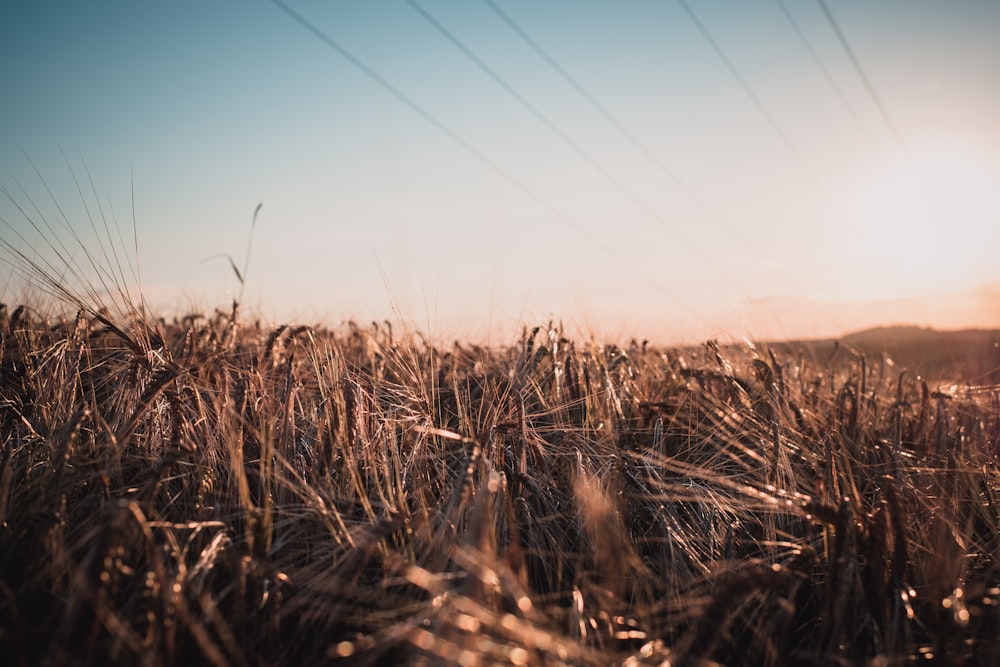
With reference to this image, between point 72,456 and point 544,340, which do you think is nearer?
point 72,456

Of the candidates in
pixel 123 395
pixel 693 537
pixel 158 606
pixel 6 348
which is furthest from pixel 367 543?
pixel 6 348

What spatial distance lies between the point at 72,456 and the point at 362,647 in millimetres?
1344

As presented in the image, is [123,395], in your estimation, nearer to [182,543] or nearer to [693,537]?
[182,543]

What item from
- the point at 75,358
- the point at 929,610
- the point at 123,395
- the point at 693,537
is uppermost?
the point at 75,358

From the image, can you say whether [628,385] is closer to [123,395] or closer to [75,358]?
[123,395]

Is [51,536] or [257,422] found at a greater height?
[257,422]

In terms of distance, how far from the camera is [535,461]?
2.33m

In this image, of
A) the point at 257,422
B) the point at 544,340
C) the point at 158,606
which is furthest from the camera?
the point at 544,340

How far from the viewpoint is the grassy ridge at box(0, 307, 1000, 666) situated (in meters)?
1.29

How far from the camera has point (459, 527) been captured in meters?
1.87

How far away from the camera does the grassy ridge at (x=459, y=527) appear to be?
1.29m

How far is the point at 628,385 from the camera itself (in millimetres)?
3242

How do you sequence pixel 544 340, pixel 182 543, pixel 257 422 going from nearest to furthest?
1. pixel 182 543
2. pixel 257 422
3. pixel 544 340

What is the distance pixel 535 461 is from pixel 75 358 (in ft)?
6.97
